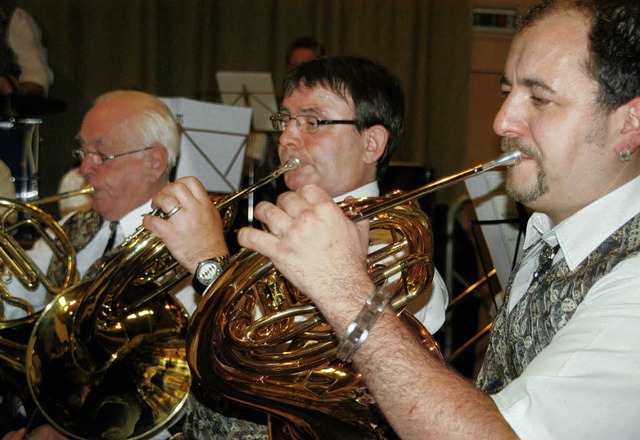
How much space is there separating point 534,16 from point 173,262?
106cm

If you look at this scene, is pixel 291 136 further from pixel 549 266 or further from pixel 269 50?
pixel 269 50

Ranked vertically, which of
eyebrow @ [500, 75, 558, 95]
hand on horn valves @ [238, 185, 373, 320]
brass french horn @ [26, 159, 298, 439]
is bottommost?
brass french horn @ [26, 159, 298, 439]

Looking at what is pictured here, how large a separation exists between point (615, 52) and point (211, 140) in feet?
7.31

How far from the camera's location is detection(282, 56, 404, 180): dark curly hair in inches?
82.3

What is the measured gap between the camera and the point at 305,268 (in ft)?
3.67

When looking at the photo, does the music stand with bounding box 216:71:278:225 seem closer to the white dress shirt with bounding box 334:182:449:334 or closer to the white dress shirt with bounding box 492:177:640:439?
the white dress shirt with bounding box 334:182:449:334

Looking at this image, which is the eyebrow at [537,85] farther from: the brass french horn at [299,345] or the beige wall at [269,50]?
the beige wall at [269,50]

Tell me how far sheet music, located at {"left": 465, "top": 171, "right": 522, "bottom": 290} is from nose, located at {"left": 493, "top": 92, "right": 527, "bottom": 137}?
1.05 m

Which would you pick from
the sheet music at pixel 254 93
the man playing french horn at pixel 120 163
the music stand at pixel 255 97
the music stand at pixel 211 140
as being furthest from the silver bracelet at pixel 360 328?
the sheet music at pixel 254 93

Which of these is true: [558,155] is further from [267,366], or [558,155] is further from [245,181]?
[245,181]

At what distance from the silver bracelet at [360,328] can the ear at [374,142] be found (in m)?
1.08

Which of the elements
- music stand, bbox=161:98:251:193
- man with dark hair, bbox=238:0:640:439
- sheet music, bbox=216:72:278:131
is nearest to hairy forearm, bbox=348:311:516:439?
man with dark hair, bbox=238:0:640:439

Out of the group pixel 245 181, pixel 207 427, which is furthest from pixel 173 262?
pixel 245 181

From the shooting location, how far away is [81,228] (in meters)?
2.84
